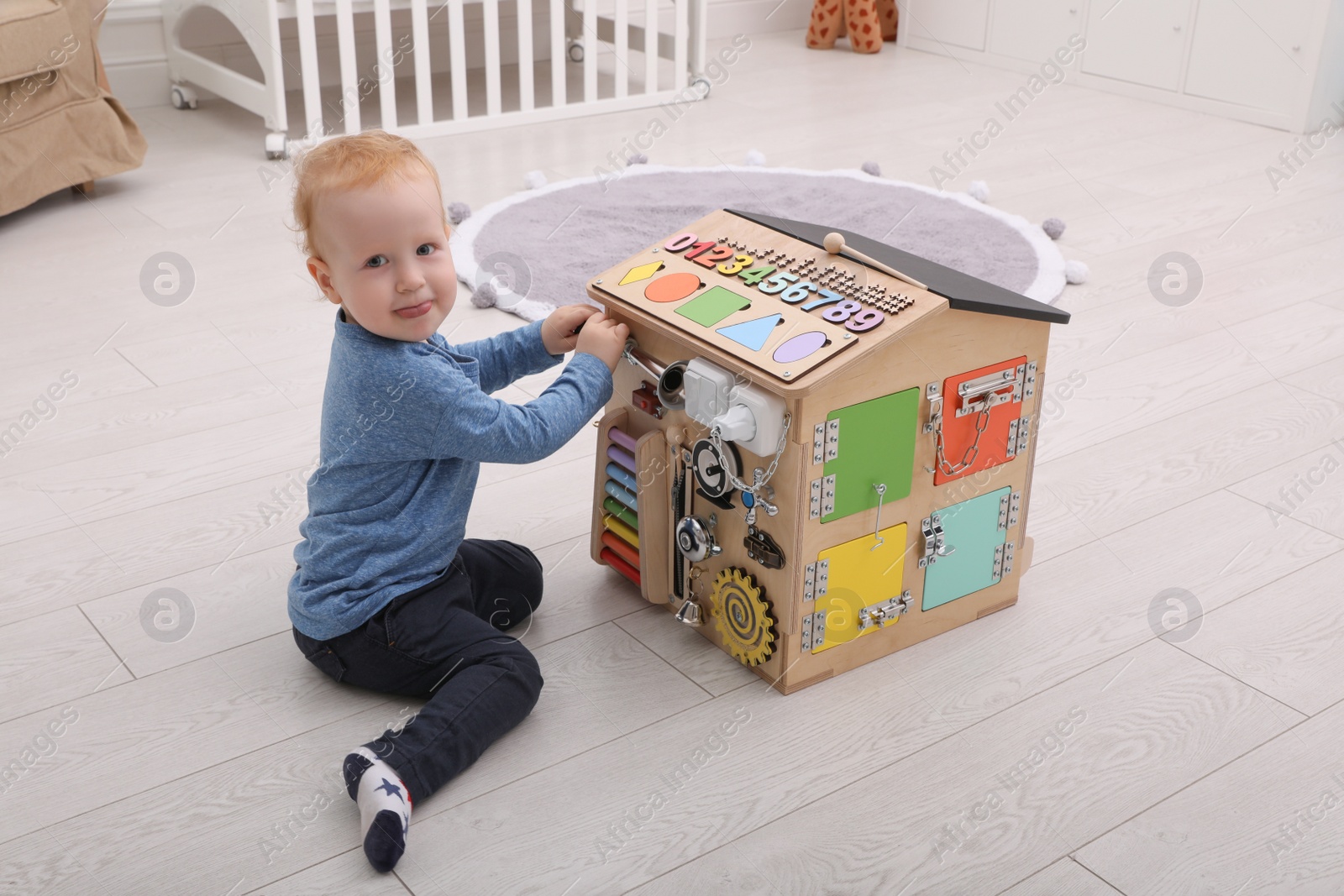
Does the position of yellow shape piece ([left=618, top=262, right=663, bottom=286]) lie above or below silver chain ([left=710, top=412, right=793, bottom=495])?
above

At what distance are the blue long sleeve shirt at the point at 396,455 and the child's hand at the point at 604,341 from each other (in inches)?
0.4

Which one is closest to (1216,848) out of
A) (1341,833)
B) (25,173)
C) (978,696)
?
(1341,833)

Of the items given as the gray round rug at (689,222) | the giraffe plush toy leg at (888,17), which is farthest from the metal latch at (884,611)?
the giraffe plush toy leg at (888,17)

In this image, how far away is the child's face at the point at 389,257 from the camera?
104 cm

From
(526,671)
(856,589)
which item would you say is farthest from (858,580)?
(526,671)

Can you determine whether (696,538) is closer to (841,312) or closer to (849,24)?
(841,312)

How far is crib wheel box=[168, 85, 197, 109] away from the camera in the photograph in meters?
3.30

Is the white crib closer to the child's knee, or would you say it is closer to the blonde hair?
the blonde hair

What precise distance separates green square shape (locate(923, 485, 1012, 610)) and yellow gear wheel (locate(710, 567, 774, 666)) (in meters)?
0.19

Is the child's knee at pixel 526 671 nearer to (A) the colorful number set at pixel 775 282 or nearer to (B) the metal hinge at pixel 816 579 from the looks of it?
(B) the metal hinge at pixel 816 579

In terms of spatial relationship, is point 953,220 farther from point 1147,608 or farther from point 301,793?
point 301,793

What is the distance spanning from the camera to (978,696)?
120 cm

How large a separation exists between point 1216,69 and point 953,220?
1407 mm

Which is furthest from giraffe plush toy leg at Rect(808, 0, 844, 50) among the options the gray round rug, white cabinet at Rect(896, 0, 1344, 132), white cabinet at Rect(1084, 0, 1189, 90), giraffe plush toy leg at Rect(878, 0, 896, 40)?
the gray round rug
